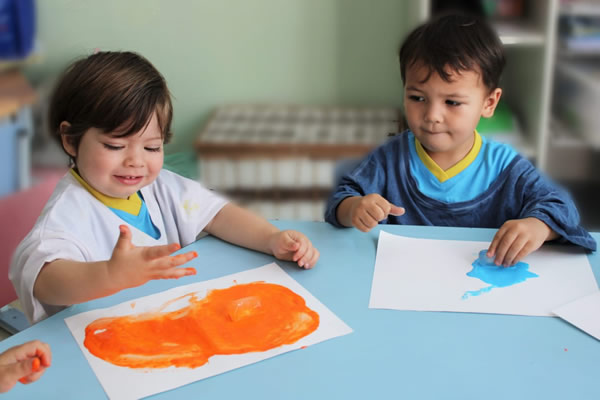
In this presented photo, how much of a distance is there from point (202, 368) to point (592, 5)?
169 centimetres

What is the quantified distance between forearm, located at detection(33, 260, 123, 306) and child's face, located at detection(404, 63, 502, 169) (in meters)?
0.56

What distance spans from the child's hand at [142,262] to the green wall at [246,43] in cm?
161

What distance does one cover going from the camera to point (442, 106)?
974 millimetres

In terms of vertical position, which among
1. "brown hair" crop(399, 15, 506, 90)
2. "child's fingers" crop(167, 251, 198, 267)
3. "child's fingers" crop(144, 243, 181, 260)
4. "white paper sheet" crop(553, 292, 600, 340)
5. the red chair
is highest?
"brown hair" crop(399, 15, 506, 90)

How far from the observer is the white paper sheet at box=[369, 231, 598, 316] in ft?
2.31

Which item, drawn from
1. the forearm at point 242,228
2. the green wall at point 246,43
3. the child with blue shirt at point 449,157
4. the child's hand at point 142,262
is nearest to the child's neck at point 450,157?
the child with blue shirt at point 449,157

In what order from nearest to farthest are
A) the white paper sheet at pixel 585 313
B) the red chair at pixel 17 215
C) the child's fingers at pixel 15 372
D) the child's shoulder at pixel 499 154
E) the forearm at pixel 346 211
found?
the child's fingers at pixel 15 372
the white paper sheet at pixel 585 313
the forearm at pixel 346 211
the child's shoulder at pixel 499 154
the red chair at pixel 17 215

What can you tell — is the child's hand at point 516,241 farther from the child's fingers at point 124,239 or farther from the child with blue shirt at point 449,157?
the child's fingers at point 124,239

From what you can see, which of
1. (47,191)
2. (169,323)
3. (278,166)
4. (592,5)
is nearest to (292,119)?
(278,166)

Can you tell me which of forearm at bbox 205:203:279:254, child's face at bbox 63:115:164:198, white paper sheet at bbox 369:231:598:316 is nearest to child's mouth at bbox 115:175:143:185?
child's face at bbox 63:115:164:198

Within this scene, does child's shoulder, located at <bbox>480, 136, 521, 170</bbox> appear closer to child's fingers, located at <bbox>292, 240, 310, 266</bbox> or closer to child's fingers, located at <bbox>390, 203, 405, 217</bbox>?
child's fingers, located at <bbox>390, 203, 405, 217</bbox>

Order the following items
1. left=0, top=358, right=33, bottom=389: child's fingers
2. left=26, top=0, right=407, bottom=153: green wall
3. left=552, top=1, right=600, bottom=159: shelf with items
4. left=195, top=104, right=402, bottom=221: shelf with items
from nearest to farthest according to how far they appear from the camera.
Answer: left=0, top=358, right=33, bottom=389: child's fingers < left=552, top=1, right=600, bottom=159: shelf with items < left=195, top=104, right=402, bottom=221: shelf with items < left=26, top=0, right=407, bottom=153: green wall

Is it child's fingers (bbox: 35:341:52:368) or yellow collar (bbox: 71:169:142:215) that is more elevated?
yellow collar (bbox: 71:169:142:215)

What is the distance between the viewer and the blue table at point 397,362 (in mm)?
561
